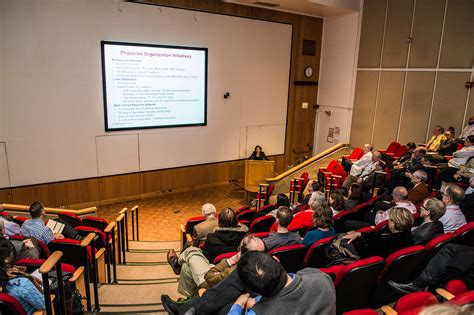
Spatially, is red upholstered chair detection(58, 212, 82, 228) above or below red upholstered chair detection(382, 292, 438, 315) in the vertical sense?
below

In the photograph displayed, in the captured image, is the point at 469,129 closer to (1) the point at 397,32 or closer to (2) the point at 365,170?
(2) the point at 365,170

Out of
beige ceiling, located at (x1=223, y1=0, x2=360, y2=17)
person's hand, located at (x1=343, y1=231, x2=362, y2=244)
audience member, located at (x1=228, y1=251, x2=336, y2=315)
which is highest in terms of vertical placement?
beige ceiling, located at (x1=223, y1=0, x2=360, y2=17)

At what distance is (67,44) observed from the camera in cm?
672

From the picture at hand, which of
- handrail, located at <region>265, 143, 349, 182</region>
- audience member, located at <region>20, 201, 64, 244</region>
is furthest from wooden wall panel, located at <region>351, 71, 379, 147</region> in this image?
audience member, located at <region>20, 201, 64, 244</region>

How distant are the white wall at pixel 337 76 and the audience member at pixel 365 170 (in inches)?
139

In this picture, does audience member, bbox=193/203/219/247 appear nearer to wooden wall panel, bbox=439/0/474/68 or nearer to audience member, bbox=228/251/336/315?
audience member, bbox=228/251/336/315

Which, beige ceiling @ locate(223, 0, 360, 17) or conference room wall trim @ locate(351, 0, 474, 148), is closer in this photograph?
conference room wall trim @ locate(351, 0, 474, 148)

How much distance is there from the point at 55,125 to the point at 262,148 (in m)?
5.45

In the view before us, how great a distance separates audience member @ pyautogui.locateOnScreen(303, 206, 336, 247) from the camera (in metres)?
3.12

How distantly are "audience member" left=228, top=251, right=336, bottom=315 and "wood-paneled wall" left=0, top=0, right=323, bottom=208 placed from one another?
21.9 feet

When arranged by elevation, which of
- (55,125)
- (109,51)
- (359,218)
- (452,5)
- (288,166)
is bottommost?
(288,166)

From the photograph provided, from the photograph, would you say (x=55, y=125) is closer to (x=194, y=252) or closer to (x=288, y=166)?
(x=194, y=252)

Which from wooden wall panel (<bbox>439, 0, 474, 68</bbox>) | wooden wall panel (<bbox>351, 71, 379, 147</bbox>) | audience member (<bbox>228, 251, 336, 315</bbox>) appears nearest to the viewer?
audience member (<bbox>228, 251, 336, 315</bbox>)

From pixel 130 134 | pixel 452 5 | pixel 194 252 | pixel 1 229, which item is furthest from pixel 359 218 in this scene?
pixel 452 5
